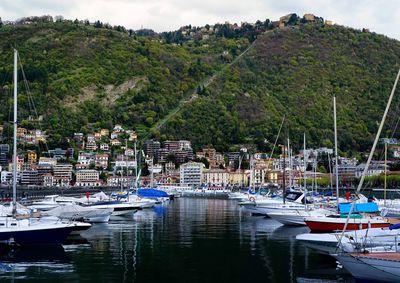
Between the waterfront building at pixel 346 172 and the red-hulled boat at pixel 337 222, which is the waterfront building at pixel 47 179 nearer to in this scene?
the waterfront building at pixel 346 172

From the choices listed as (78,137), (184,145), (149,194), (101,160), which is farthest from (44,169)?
(149,194)

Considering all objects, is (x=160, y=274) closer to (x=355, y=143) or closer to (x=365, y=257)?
(x=365, y=257)

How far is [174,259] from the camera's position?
75.7ft

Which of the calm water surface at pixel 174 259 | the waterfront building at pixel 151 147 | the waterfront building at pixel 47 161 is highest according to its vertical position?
the waterfront building at pixel 151 147

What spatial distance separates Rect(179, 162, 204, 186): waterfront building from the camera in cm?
15300

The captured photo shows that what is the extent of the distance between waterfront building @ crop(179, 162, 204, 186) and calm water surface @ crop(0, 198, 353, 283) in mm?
119573

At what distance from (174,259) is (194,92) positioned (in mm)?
152984

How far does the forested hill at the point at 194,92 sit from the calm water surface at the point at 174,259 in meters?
122

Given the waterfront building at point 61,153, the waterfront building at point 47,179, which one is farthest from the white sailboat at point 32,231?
the waterfront building at point 61,153

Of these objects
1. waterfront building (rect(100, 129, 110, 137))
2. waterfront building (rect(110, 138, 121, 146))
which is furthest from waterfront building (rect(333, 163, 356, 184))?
waterfront building (rect(100, 129, 110, 137))

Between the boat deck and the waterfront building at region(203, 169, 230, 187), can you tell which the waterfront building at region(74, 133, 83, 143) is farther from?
the boat deck

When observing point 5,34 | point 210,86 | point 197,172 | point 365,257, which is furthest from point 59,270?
point 5,34

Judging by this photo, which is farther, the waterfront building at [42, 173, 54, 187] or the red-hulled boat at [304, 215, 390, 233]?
the waterfront building at [42, 173, 54, 187]

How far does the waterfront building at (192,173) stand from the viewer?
153000mm
